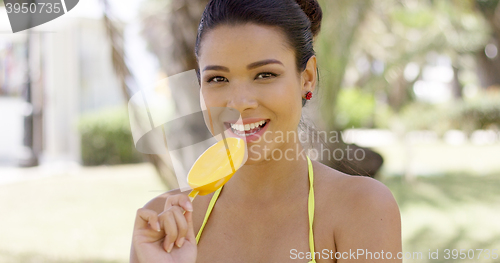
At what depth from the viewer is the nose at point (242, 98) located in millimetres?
1919

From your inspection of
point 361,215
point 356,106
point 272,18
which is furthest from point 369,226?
point 356,106

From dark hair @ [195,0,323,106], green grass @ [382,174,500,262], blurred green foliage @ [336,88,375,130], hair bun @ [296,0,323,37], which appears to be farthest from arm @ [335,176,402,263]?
blurred green foliage @ [336,88,375,130]

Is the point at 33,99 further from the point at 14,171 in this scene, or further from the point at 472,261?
the point at 472,261

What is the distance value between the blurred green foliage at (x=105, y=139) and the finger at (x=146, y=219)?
12136 mm

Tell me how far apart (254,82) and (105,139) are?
41.2 ft

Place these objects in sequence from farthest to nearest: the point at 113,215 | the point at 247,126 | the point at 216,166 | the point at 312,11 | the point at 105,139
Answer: the point at 105,139 → the point at 113,215 → the point at 312,11 → the point at 247,126 → the point at 216,166

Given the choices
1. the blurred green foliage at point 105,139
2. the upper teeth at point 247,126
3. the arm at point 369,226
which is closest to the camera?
the arm at point 369,226

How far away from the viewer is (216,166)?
186 cm

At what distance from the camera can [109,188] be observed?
1026 centimetres

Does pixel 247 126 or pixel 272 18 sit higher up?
pixel 272 18

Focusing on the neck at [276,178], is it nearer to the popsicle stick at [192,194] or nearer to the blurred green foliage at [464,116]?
the popsicle stick at [192,194]

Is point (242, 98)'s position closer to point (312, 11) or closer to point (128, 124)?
point (312, 11)

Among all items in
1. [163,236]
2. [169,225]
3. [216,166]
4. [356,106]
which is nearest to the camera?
[169,225]

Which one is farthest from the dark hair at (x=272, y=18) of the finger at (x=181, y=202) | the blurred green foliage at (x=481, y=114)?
the blurred green foliage at (x=481, y=114)
